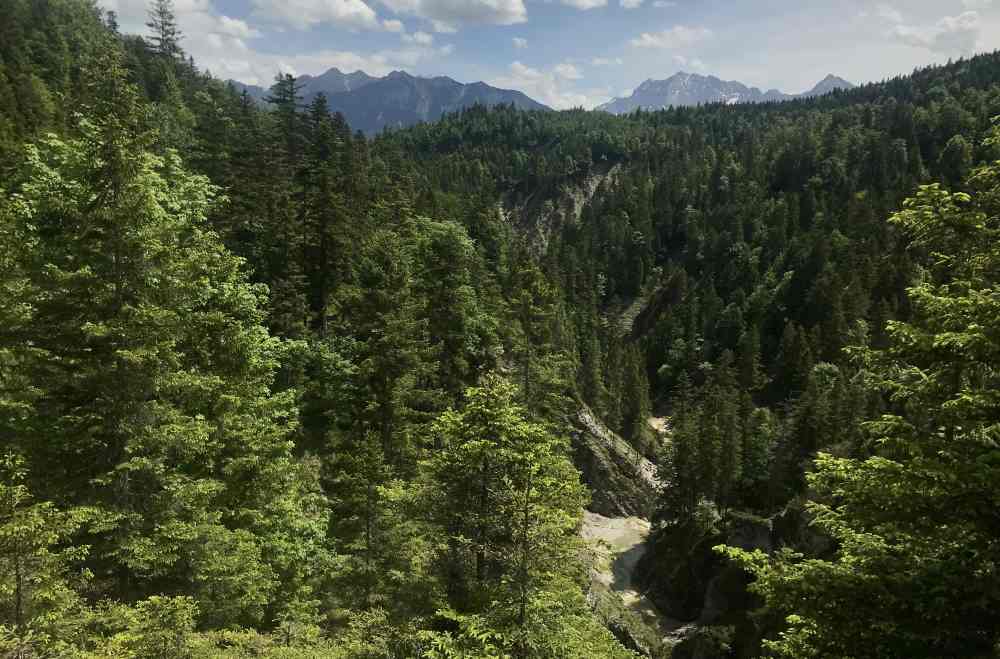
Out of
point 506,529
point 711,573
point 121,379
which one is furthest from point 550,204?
point 506,529

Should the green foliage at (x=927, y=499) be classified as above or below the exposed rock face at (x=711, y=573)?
above

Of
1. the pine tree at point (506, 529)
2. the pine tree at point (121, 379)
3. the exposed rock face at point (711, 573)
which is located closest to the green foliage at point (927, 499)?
the pine tree at point (506, 529)

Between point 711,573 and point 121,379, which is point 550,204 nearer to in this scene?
point 711,573

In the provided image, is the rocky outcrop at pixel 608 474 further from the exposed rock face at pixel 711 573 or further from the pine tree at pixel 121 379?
the pine tree at pixel 121 379

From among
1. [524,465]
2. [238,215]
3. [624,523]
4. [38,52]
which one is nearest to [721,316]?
[624,523]

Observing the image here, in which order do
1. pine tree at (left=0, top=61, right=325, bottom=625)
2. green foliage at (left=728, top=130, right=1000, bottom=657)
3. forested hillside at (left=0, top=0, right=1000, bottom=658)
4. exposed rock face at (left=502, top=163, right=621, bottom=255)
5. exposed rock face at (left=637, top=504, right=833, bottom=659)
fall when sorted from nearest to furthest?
green foliage at (left=728, top=130, right=1000, bottom=657) < forested hillside at (left=0, top=0, right=1000, bottom=658) < pine tree at (left=0, top=61, right=325, bottom=625) < exposed rock face at (left=637, top=504, right=833, bottom=659) < exposed rock face at (left=502, top=163, right=621, bottom=255)

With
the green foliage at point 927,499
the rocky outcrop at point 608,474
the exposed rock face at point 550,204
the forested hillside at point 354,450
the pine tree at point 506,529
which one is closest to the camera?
the green foliage at point 927,499

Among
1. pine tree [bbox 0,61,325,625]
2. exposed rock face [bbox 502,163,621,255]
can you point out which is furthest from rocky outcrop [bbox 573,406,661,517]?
exposed rock face [bbox 502,163,621,255]

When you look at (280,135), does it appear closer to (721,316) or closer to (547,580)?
(547,580)

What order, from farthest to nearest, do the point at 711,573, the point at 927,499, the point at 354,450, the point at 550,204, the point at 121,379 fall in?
the point at 550,204 → the point at 711,573 → the point at 354,450 → the point at 121,379 → the point at 927,499

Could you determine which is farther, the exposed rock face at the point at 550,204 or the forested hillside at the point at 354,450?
the exposed rock face at the point at 550,204

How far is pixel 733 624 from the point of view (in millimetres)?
35562

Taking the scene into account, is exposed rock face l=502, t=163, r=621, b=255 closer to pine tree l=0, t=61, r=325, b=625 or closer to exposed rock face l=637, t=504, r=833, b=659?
exposed rock face l=637, t=504, r=833, b=659

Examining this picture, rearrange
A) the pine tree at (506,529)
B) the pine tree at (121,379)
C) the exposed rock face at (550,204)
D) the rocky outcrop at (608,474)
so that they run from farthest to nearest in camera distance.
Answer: the exposed rock face at (550,204), the rocky outcrop at (608,474), the pine tree at (121,379), the pine tree at (506,529)
